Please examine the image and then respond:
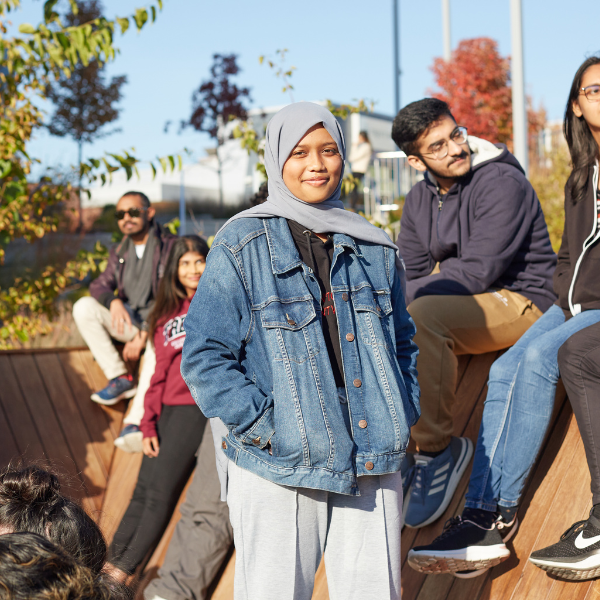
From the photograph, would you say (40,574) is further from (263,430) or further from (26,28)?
(26,28)

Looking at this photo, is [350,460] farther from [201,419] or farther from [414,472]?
[201,419]

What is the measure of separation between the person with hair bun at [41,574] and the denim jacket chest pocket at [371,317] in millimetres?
1210

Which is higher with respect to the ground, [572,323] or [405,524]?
[572,323]

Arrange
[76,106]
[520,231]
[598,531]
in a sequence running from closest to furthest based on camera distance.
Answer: [598,531] → [520,231] → [76,106]

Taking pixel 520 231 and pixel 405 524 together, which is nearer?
pixel 405 524

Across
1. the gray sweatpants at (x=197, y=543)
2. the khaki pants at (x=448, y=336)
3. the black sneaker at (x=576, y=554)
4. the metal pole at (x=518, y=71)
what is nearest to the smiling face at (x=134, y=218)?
the gray sweatpants at (x=197, y=543)

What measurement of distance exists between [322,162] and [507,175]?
4.88ft

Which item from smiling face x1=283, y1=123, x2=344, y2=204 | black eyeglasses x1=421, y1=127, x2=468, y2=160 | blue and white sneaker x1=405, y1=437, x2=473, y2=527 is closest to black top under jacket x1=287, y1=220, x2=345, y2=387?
smiling face x1=283, y1=123, x2=344, y2=204

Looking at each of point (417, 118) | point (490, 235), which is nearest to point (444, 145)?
point (417, 118)

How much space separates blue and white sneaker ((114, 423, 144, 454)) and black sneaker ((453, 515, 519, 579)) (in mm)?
2261

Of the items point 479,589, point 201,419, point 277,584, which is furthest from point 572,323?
point 201,419

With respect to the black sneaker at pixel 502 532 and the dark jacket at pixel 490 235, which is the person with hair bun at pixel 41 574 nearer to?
the black sneaker at pixel 502 532

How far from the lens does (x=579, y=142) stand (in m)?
2.85

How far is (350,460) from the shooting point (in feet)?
6.08
